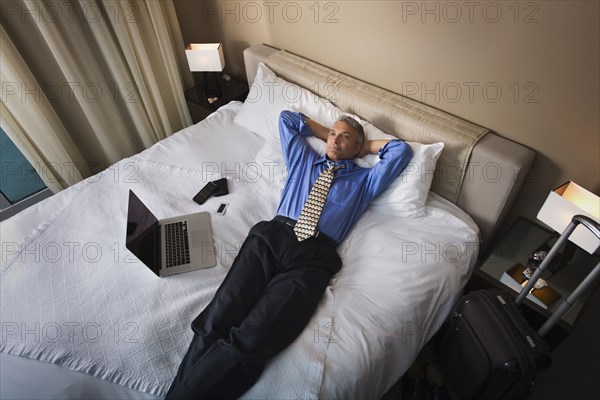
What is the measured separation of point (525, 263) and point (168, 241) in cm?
167

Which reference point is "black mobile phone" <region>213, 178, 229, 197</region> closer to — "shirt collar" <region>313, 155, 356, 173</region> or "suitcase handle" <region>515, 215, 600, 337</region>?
"shirt collar" <region>313, 155, 356, 173</region>

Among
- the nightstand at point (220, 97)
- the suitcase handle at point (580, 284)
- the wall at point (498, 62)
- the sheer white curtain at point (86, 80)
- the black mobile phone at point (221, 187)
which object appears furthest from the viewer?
the nightstand at point (220, 97)

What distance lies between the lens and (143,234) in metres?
1.51

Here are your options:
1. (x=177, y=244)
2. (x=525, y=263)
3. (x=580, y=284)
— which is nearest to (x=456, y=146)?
(x=525, y=263)

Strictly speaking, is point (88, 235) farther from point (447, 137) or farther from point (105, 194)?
point (447, 137)

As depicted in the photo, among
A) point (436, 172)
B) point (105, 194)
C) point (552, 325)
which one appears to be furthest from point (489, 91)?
point (105, 194)

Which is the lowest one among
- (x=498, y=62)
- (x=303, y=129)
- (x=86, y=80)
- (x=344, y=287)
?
(x=344, y=287)

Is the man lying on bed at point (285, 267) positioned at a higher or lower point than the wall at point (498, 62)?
lower

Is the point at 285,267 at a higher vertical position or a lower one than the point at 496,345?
higher

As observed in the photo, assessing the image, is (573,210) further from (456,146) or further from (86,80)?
(86,80)

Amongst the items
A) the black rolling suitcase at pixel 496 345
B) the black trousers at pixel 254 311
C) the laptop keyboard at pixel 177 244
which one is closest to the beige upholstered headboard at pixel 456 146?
the black rolling suitcase at pixel 496 345

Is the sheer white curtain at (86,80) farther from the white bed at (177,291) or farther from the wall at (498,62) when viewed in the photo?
the wall at (498,62)

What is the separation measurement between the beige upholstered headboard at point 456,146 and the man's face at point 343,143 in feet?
0.78

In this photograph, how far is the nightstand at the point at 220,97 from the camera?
267cm
